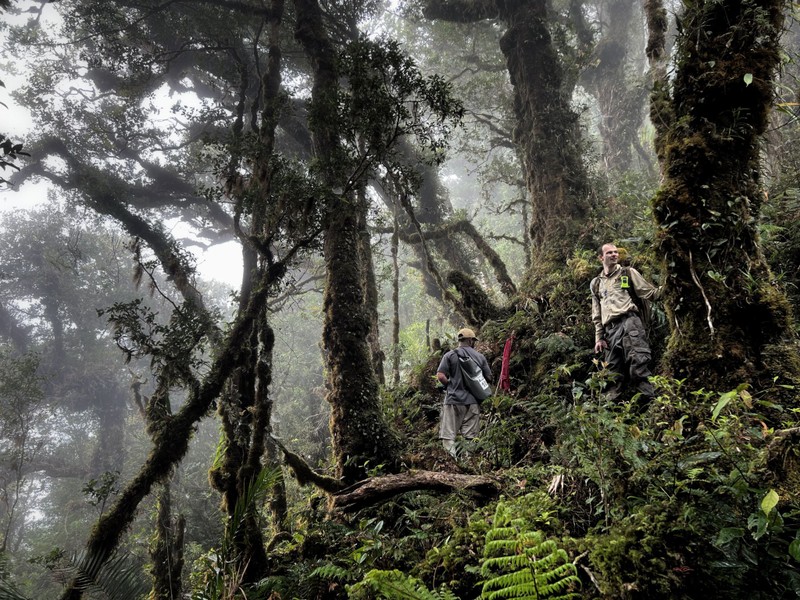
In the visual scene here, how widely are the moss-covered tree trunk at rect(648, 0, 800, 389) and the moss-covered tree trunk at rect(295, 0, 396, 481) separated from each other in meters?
3.58

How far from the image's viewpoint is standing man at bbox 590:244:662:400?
4.86 metres

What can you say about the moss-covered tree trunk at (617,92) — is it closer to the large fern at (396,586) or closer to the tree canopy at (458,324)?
the tree canopy at (458,324)

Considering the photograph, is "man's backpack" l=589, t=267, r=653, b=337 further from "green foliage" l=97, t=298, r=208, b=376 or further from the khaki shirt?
"green foliage" l=97, t=298, r=208, b=376

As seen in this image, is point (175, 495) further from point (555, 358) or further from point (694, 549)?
point (694, 549)

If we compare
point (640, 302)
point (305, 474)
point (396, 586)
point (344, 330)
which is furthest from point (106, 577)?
point (640, 302)

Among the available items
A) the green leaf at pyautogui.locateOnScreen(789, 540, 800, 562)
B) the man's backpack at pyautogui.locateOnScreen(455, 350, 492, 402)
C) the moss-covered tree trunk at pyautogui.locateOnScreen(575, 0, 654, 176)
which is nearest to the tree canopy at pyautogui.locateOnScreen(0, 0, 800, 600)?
the green leaf at pyautogui.locateOnScreen(789, 540, 800, 562)

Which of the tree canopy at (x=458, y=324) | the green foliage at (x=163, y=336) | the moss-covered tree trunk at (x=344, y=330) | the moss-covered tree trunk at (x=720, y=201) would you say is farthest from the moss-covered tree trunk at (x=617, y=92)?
the green foliage at (x=163, y=336)

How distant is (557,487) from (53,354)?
3633 centimetres

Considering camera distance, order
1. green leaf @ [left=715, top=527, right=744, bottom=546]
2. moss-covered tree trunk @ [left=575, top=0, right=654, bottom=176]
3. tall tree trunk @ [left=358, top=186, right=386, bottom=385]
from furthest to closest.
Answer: moss-covered tree trunk @ [left=575, top=0, right=654, bottom=176]
tall tree trunk @ [left=358, top=186, right=386, bottom=385]
green leaf @ [left=715, top=527, right=744, bottom=546]

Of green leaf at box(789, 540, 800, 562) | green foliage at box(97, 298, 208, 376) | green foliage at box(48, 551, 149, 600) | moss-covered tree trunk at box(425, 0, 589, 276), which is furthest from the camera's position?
moss-covered tree trunk at box(425, 0, 589, 276)

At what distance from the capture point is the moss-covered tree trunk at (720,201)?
11.6 ft

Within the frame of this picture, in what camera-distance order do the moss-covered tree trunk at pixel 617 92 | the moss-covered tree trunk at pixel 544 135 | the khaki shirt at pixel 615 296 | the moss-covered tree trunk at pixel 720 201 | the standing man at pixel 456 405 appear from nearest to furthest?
the moss-covered tree trunk at pixel 720 201
the khaki shirt at pixel 615 296
the standing man at pixel 456 405
the moss-covered tree trunk at pixel 544 135
the moss-covered tree trunk at pixel 617 92

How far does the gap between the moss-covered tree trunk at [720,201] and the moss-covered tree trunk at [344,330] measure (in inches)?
141

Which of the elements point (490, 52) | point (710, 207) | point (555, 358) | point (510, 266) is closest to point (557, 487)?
point (710, 207)
